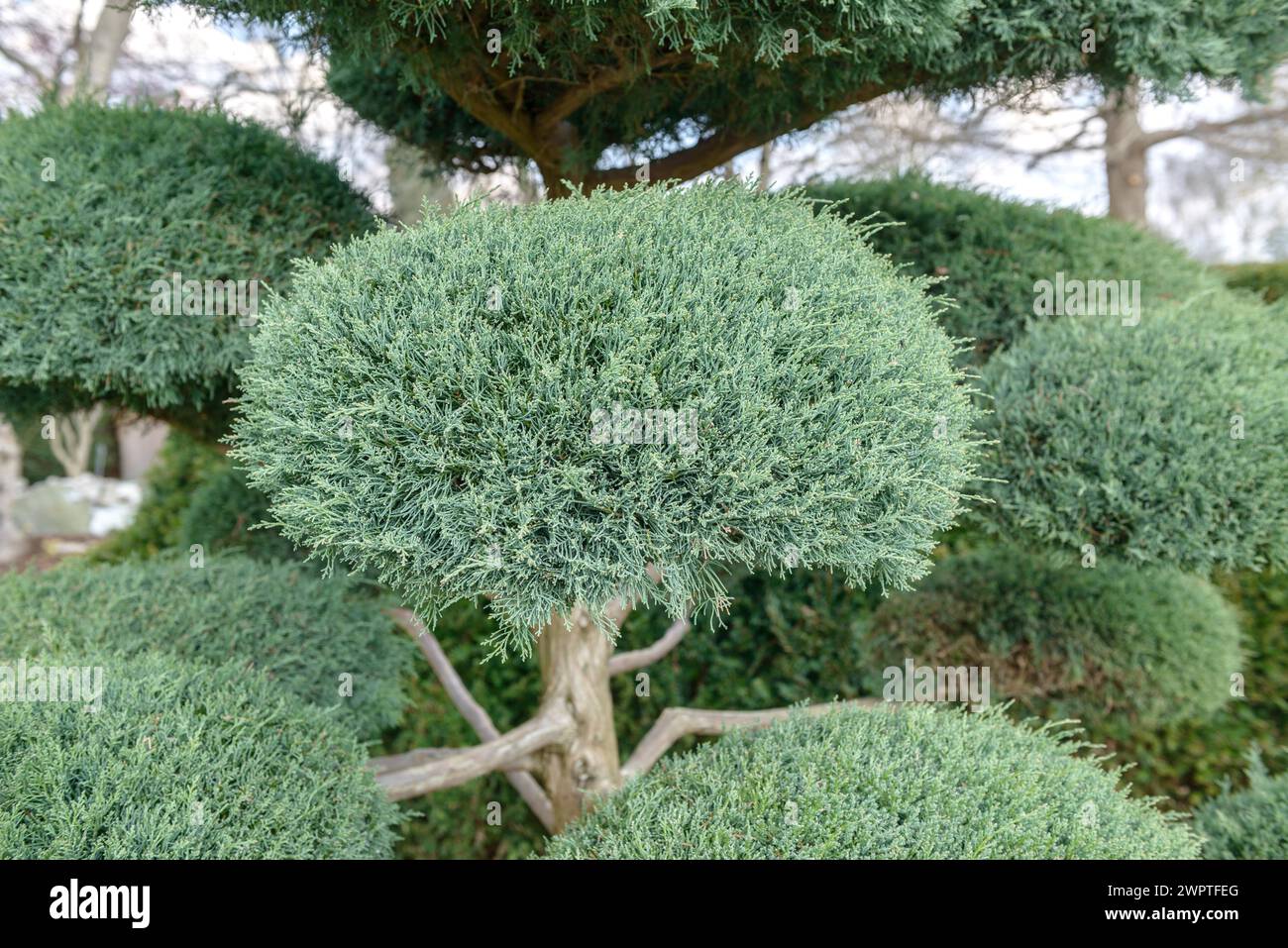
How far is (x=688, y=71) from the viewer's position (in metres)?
2.74

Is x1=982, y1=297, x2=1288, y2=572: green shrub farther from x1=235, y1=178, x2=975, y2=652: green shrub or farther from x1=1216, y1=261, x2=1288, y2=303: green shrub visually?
x1=1216, y1=261, x2=1288, y2=303: green shrub

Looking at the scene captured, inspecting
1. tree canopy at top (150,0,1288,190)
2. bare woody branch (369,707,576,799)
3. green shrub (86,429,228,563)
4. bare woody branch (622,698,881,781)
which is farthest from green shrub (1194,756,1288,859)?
green shrub (86,429,228,563)

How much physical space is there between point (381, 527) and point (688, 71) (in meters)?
1.87

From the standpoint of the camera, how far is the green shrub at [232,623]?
9.49 feet

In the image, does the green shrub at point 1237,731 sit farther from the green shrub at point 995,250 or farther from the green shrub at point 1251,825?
the green shrub at point 995,250

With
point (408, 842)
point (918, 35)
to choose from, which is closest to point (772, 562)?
point (918, 35)

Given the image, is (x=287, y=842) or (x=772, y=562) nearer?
(x=772, y=562)

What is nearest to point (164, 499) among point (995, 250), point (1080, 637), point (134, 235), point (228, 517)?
point (228, 517)

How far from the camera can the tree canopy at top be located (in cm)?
218

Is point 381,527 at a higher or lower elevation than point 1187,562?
higher

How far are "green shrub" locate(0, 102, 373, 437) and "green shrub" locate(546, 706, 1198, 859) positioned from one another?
6.21 ft

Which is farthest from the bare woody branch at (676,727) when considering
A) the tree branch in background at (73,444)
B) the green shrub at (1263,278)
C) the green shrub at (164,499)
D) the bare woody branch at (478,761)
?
the tree branch in background at (73,444)

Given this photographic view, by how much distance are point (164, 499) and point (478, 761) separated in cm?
441
